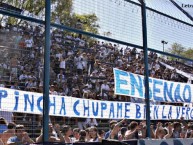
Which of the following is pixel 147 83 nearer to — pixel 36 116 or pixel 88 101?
pixel 88 101

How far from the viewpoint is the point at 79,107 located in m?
5.67

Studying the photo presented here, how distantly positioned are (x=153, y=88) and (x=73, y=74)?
1.46 meters

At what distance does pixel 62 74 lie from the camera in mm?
6793

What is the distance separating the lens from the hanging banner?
6.18 metres

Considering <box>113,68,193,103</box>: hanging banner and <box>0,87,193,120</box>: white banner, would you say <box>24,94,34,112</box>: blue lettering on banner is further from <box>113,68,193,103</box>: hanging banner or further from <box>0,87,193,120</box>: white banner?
<box>113,68,193,103</box>: hanging banner

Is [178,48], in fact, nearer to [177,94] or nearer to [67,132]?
[177,94]

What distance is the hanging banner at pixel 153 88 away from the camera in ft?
20.3

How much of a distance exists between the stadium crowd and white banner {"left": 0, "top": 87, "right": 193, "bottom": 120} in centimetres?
38

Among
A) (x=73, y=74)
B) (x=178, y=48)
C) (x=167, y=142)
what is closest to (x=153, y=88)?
(x=167, y=142)

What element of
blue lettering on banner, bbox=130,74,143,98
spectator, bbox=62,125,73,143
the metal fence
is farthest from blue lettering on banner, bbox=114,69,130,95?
spectator, bbox=62,125,73,143

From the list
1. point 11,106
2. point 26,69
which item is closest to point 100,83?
point 26,69

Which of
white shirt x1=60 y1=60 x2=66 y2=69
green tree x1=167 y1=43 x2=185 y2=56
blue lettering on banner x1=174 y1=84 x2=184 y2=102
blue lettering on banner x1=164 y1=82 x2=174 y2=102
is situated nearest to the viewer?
white shirt x1=60 y1=60 x2=66 y2=69

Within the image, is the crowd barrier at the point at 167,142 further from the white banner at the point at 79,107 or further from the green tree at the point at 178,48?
the green tree at the point at 178,48

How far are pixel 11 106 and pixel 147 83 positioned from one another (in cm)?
238
